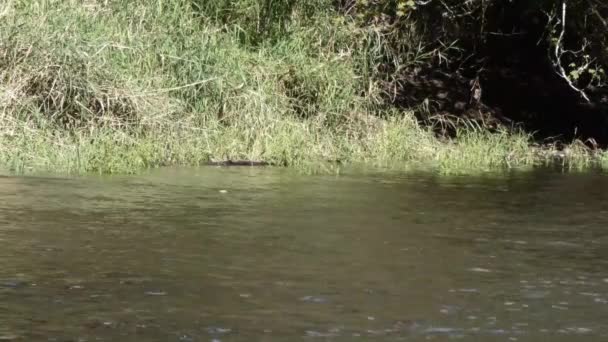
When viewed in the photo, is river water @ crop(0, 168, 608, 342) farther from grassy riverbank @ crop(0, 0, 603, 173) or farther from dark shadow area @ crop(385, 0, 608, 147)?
dark shadow area @ crop(385, 0, 608, 147)

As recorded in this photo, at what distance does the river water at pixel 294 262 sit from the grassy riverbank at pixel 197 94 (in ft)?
6.52

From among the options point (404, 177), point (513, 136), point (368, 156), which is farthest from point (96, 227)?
point (513, 136)

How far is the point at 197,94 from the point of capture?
1588 cm

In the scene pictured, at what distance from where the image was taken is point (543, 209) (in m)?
11.1

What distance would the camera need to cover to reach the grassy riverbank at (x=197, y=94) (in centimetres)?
1413

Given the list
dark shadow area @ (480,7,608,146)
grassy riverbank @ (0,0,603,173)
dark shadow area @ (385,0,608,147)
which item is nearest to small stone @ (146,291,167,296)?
grassy riverbank @ (0,0,603,173)

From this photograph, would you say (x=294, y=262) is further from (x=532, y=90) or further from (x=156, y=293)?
(x=532, y=90)

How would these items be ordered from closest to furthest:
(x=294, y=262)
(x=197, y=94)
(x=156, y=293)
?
(x=156, y=293)
(x=294, y=262)
(x=197, y=94)

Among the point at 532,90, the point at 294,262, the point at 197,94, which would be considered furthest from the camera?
the point at 532,90

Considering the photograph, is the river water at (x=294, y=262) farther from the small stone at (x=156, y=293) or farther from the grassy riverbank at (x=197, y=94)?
the grassy riverbank at (x=197, y=94)

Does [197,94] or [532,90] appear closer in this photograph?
[197,94]

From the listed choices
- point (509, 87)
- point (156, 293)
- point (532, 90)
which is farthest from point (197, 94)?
point (156, 293)

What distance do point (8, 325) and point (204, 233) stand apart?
3136mm

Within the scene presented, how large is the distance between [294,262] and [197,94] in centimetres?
830
